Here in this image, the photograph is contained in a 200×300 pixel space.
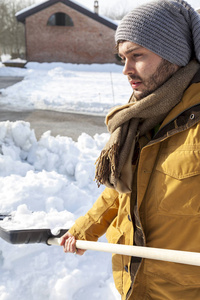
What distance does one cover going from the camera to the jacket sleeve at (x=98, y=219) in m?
1.58

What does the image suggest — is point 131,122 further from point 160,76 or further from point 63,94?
point 63,94

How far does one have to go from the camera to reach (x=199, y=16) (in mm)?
1229

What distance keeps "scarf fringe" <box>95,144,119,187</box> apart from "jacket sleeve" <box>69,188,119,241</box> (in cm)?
19

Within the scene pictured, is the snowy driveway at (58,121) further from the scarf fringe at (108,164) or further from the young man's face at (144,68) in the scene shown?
the young man's face at (144,68)

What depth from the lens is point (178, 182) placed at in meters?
1.18

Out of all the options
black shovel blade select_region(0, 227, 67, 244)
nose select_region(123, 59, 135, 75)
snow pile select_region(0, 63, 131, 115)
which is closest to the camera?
nose select_region(123, 59, 135, 75)

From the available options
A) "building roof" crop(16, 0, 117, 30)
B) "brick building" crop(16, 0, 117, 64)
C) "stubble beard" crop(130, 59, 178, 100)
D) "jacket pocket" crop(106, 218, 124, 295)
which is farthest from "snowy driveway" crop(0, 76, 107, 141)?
"building roof" crop(16, 0, 117, 30)

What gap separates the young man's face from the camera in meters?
1.23

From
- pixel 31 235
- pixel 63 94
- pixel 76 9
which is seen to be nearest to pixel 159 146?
pixel 31 235

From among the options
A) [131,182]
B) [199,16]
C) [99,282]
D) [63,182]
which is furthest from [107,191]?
[63,182]

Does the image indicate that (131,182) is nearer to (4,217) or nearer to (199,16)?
(199,16)

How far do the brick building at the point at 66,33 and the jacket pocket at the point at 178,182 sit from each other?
2326 centimetres

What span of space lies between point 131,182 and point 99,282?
A: 1.60 metres

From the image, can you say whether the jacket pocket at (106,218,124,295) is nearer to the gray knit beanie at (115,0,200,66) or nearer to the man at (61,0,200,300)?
the man at (61,0,200,300)
